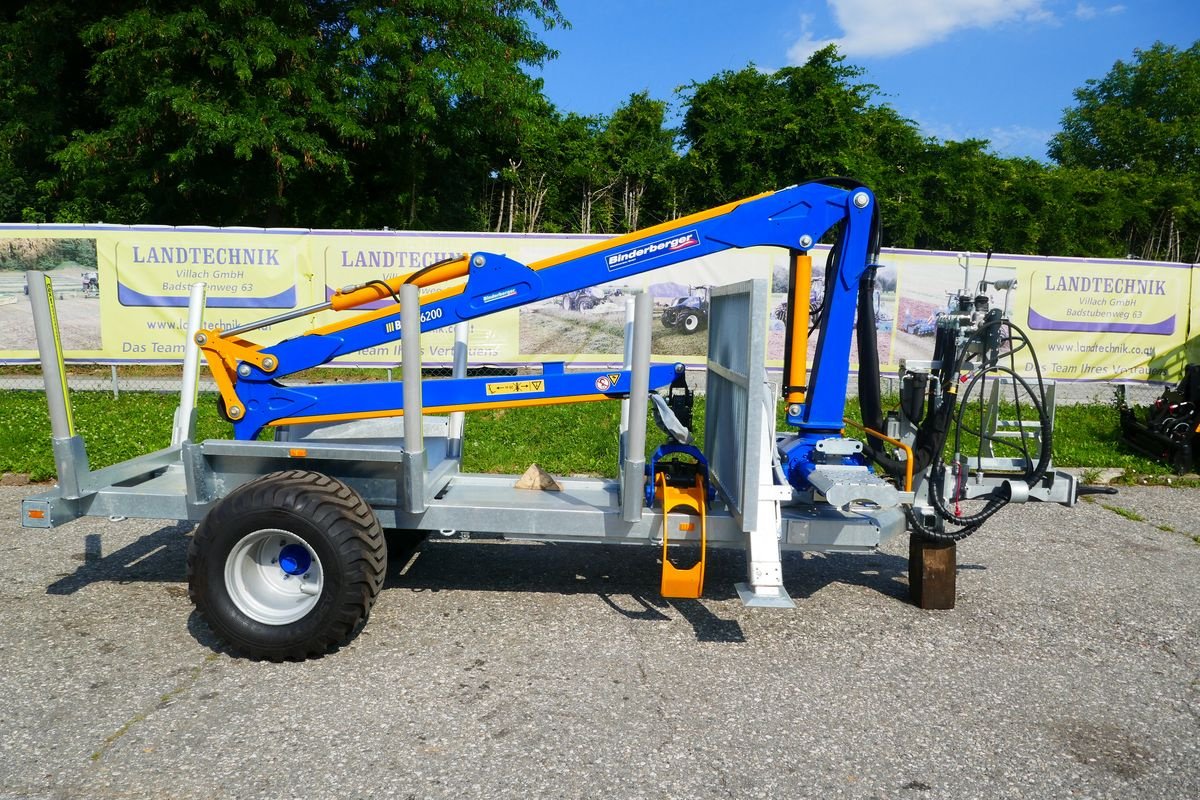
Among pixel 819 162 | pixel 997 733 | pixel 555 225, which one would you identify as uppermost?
pixel 819 162

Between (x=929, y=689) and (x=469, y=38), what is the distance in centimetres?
1465

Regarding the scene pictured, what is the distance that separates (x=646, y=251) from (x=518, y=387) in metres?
1.00

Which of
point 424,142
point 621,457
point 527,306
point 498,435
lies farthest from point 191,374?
point 424,142

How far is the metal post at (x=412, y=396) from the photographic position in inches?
150

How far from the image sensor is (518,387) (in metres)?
4.40

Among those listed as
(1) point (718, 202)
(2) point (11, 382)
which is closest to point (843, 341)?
(2) point (11, 382)

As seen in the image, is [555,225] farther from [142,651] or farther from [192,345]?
[142,651]

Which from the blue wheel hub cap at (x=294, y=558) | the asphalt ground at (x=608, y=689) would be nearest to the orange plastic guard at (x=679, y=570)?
the asphalt ground at (x=608, y=689)

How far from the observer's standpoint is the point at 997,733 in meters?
3.42

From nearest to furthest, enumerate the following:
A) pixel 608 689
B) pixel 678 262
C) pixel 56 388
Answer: pixel 608 689, pixel 56 388, pixel 678 262

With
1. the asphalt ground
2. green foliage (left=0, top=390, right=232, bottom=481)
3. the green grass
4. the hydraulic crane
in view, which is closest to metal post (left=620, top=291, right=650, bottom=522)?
the hydraulic crane

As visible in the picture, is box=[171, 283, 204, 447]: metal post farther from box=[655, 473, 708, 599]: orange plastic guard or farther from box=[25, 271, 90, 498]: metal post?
box=[655, 473, 708, 599]: orange plastic guard

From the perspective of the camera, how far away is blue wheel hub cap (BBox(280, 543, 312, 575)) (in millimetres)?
4094

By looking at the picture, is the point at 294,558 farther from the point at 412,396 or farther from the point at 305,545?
the point at 412,396
